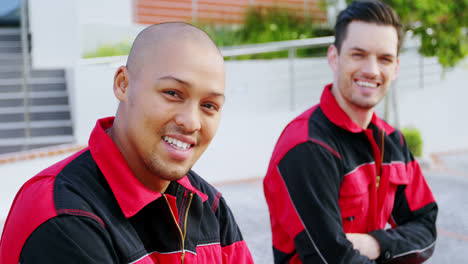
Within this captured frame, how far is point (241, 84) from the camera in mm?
7805

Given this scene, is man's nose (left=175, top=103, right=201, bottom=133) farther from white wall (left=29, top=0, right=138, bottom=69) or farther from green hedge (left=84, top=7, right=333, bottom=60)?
green hedge (left=84, top=7, right=333, bottom=60)

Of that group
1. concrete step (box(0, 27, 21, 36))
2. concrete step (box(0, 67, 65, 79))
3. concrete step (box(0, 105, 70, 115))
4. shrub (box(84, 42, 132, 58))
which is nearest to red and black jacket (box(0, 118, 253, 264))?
concrete step (box(0, 105, 70, 115))

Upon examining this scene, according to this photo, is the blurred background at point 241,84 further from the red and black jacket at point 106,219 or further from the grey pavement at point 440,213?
the red and black jacket at point 106,219

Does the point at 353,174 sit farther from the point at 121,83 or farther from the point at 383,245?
the point at 121,83

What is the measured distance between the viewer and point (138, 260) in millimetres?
1141

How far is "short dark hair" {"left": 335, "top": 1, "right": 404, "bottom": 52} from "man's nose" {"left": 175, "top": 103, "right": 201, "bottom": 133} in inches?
47.1

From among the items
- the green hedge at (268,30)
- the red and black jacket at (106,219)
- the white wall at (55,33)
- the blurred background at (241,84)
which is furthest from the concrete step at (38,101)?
the red and black jacket at (106,219)

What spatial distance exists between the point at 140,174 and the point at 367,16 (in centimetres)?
134

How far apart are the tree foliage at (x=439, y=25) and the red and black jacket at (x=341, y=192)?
221 inches

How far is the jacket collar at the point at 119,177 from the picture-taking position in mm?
1155

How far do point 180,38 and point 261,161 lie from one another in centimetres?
547

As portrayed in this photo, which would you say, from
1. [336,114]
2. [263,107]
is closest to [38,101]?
[263,107]

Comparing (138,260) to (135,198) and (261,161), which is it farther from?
(261,161)

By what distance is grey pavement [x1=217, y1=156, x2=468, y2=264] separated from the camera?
404cm
